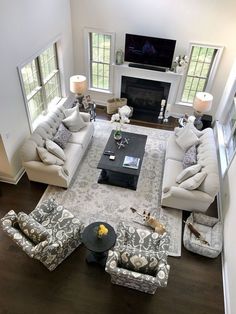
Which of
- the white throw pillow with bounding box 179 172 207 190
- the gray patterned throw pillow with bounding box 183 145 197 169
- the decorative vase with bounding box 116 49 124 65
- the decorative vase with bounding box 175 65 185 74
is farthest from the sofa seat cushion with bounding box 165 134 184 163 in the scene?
the decorative vase with bounding box 116 49 124 65

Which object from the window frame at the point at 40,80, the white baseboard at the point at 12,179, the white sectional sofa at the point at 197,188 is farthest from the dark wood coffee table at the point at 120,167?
the window frame at the point at 40,80

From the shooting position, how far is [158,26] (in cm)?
691

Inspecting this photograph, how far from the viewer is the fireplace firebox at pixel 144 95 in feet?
25.9

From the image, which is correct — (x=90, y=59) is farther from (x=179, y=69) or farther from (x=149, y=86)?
(x=179, y=69)

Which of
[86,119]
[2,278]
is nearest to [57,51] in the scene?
[86,119]

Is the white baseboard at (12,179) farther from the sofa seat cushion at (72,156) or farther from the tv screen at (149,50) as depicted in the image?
the tv screen at (149,50)

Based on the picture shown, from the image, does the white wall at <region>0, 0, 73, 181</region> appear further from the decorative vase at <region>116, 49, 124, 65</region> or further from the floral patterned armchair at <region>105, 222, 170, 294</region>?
the floral patterned armchair at <region>105, 222, 170, 294</region>

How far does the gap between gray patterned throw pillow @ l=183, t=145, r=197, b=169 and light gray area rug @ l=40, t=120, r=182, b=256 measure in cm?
79

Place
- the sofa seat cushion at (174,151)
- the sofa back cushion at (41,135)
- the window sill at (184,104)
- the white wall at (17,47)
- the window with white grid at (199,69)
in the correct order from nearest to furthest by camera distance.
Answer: the white wall at (17,47) < the sofa back cushion at (41,135) < the sofa seat cushion at (174,151) < the window with white grid at (199,69) < the window sill at (184,104)

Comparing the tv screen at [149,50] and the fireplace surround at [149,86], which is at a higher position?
the tv screen at [149,50]

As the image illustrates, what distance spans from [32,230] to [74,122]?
10.6ft

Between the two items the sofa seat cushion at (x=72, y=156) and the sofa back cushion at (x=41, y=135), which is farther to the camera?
the sofa seat cushion at (x=72, y=156)

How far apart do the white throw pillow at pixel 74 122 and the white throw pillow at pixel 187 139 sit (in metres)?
2.55

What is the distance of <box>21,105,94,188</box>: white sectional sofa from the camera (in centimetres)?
545
